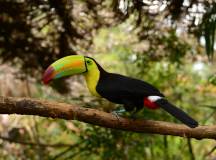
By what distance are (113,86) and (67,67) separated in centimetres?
25

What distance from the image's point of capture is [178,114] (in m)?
2.36

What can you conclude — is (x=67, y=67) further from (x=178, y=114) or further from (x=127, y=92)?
(x=178, y=114)

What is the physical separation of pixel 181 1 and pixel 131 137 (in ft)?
5.06

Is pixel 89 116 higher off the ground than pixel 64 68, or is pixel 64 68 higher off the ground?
pixel 64 68

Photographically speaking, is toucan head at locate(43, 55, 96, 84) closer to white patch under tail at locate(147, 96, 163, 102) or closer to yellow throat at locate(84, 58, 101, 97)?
yellow throat at locate(84, 58, 101, 97)

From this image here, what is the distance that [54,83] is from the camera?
15.9 feet

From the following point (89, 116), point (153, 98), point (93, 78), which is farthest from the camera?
point (93, 78)

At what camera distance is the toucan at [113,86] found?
250 centimetres

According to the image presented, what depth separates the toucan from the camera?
2.50m

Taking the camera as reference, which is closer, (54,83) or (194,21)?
(194,21)

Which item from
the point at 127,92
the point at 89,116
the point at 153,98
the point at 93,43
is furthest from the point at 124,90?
the point at 93,43

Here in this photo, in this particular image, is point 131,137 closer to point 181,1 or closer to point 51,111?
point 181,1

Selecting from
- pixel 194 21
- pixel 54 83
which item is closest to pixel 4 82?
pixel 54 83

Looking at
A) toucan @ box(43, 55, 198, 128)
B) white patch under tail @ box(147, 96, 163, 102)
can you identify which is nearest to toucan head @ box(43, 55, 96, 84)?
toucan @ box(43, 55, 198, 128)
